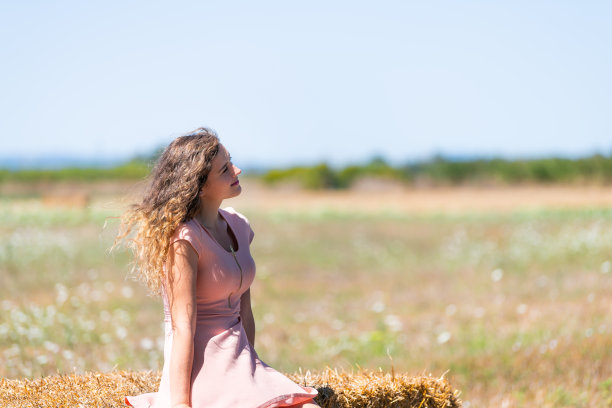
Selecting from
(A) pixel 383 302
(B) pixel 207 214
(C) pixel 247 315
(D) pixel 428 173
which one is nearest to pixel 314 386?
(C) pixel 247 315

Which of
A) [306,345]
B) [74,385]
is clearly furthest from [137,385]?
[306,345]

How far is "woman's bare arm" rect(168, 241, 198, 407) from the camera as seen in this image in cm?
296

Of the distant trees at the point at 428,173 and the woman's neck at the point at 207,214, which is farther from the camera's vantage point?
the distant trees at the point at 428,173

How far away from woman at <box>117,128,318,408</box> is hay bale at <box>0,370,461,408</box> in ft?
1.27

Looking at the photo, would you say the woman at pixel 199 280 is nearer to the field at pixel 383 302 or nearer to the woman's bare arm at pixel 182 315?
the woman's bare arm at pixel 182 315

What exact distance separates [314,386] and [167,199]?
48.4 inches

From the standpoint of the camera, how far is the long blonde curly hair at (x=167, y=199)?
3066mm

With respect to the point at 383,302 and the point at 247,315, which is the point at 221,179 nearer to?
the point at 247,315

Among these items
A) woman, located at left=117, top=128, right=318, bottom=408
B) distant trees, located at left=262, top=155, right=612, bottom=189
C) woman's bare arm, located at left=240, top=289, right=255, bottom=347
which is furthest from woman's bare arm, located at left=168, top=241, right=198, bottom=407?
distant trees, located at left=262, top=155, right=612, bottom=189

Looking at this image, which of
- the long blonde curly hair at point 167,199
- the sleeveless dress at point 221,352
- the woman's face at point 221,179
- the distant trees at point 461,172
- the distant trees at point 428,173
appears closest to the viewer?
the sleeveless dress at point 221,352

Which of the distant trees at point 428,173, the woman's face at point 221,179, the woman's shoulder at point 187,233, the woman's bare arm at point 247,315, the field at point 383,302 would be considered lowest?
the distant trees at point 428,173

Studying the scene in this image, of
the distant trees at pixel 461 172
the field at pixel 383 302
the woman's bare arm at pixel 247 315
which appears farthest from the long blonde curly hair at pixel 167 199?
the distant trees at pixel 461 172

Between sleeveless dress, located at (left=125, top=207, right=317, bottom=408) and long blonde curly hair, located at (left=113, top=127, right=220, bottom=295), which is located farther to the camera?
long blonde curly hair, located at (left=113, top=127, right=220, bottom=295)

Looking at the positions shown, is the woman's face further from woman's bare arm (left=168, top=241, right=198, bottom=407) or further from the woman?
woman's bare arm (left=168, top=241, right=198, bottom=407)
